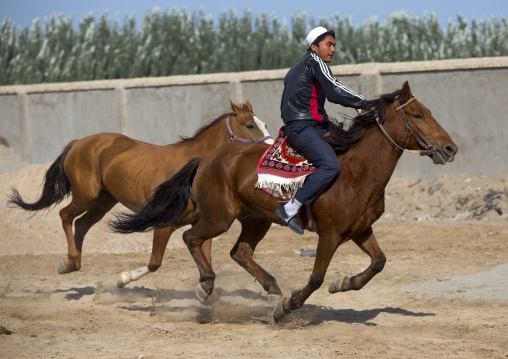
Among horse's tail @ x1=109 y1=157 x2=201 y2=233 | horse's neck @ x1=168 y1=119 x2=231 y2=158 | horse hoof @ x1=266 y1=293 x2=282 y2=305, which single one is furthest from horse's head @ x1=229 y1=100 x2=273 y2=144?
horse hoof @ x1=266 y1=293 x2=282 y2=305

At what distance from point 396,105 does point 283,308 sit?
6.67ft

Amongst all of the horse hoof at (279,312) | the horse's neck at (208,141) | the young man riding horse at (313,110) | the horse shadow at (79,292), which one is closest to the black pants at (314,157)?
the young man riding horse at (313,110)

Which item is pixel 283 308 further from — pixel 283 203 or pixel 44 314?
pixel 44 314

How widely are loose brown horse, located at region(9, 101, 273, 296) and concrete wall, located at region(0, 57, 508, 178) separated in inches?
273

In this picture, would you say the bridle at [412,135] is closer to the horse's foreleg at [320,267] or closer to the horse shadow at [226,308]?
the horse's foreleg at [320,267]

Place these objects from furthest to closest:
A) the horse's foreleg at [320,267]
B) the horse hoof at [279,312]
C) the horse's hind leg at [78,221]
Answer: the horse's hind leg at [78,221]
the horse hoof at [279,312]
the horse's foreleg at [320,267]

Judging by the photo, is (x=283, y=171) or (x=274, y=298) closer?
(x=283, y=171)

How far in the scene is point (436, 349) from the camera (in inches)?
230

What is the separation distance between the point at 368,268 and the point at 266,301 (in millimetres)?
1884

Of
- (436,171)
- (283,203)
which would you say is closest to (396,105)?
(283,203)

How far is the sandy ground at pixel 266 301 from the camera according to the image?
6109 millimetres

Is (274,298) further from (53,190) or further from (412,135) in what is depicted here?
(53,190)

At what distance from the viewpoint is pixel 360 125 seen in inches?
259

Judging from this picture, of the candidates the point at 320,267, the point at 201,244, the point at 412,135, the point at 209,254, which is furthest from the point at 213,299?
the point at 412,135
